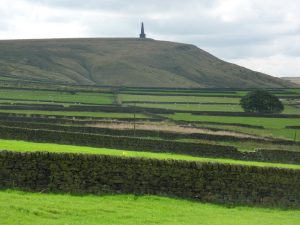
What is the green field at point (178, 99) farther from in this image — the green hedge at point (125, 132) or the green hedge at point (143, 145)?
the green hedge at point (143, 145)

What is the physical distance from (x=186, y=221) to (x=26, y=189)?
4.53 m

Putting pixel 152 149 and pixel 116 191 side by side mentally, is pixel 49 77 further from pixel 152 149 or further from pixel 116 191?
pixel 116 191

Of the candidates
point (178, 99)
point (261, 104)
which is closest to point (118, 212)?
point (261, 104)

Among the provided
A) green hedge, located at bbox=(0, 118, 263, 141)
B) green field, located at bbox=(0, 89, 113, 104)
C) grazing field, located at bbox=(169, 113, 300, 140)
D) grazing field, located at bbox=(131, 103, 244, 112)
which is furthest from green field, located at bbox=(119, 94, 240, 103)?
green hedge, located at bbox=(0, 118, 263, 141)

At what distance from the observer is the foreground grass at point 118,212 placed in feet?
45.2

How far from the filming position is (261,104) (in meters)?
94.1

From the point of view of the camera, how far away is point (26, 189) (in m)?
17.1

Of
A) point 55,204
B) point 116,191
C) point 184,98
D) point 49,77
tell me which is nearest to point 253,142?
point 116,191

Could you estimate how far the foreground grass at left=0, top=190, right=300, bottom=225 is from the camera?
45.2 feet

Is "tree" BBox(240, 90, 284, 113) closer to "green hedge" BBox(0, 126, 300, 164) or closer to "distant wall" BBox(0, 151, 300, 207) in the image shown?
"green hedge" BBox(0, 126, 300, 164)

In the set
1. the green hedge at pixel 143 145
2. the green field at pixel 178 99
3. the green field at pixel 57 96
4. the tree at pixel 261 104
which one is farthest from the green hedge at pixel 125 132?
the green field at pixel 178 99

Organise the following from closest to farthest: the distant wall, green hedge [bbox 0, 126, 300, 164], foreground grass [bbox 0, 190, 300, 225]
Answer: foreground grass [bbox 0, 190, 300, 225] → the distant wall → green hedge [bbox 0, 126, 300, 164]

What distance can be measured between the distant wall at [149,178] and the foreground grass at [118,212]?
513 mm

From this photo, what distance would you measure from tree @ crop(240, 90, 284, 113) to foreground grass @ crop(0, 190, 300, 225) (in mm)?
72442
